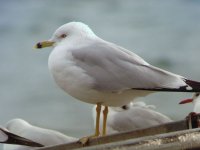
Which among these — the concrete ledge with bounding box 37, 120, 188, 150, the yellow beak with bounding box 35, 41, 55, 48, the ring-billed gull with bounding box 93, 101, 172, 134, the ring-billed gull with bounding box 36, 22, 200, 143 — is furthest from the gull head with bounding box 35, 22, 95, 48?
the ring-billed gull with bounding box 93, 101, 172, 134

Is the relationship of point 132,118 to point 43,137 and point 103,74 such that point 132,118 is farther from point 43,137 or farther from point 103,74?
point 103,74

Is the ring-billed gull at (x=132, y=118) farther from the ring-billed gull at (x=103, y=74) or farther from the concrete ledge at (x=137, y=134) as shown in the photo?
the concrete ledge at (x=137, y=134)

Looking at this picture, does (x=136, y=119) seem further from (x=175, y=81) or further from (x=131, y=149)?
(x=131, y=149)

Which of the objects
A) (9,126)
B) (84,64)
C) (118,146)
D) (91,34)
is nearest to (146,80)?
(84,64)

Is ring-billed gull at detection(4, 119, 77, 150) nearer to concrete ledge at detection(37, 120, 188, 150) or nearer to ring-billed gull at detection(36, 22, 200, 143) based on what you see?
ring-billed gull at detection(36, 22, 200, 143)

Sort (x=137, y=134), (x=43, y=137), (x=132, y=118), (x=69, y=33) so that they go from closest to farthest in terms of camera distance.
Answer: (x=137, y=134) → (x=69, y=33) → (x=43, y=137) → (x=132, y=118)

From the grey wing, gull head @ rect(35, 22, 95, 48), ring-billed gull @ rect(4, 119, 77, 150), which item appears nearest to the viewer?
the grey wing

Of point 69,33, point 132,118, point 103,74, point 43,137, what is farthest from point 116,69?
point 132,118

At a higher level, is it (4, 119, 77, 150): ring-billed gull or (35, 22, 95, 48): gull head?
(35, 22, 95, 48): gull head

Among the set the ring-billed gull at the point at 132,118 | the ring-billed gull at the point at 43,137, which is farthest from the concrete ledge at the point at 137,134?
the ring-billed gull at the point at 132,118
